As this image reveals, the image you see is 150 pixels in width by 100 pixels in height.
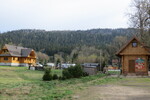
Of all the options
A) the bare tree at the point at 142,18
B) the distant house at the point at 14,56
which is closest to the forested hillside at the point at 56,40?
the distant house at the point at 14,56

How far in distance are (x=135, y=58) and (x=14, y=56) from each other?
39870mm

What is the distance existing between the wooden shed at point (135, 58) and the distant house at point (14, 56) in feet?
125

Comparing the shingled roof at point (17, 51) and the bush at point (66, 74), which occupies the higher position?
the shingled roof at point (17, 51)

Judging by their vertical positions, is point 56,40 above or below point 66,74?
above

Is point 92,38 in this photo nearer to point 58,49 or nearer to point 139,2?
point 58,49

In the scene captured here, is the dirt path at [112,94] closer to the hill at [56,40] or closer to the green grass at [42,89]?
the green grass at [42,89]

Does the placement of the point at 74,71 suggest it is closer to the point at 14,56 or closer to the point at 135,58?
the point at 135,58

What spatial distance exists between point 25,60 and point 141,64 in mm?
42374

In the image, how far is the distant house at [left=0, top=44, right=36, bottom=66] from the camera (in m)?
62.4

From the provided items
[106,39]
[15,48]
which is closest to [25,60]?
[15,48]

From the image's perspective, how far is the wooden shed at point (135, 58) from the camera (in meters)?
31.7

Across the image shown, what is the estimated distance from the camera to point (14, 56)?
63.1 meters

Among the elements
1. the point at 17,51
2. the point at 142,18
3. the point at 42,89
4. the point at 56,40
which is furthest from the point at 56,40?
the point at 42,89

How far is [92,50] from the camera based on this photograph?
106 metres
